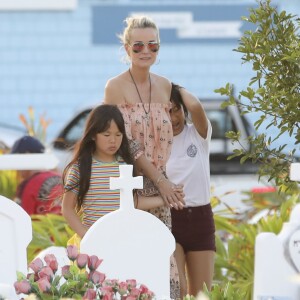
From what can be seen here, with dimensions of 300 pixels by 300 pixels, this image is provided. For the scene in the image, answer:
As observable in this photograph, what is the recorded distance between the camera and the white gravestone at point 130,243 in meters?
4.93

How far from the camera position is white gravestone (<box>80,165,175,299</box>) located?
16.2ft

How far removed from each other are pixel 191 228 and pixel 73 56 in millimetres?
15951

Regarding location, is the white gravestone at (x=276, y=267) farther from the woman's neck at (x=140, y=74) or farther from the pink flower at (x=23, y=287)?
the woman's neck at (x=140, y=74)

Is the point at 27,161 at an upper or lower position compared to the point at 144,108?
lower

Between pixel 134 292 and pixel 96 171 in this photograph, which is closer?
pixel 134 292

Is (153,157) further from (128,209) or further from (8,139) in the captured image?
(8,139)

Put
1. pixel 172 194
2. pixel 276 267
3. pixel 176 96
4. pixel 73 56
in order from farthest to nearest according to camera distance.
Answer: pixel 73 56
pixel 176 96
pixel 172 194
pixel 276 267

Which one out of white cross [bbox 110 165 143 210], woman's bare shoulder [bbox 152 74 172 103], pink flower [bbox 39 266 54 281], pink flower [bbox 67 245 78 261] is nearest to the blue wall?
woman's bare shoulder [bbox 152 74 172 103]

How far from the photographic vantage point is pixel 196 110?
6.27 m

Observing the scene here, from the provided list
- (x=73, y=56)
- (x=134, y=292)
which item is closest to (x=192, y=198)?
(x=134, y=292)

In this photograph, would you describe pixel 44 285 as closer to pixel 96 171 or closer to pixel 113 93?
pixel 96 171

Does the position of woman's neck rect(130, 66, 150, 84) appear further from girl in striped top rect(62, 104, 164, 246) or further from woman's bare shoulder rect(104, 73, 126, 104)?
girl in striped top rect(62, 104, 164, 246)

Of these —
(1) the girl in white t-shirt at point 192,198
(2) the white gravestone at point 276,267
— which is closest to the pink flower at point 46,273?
(2) the white gravestone at point 276,267

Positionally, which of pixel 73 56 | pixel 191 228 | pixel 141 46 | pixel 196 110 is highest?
pixel 141 46
